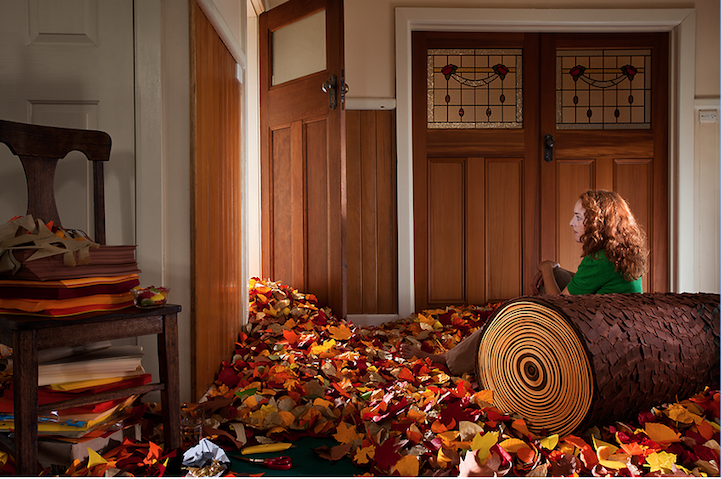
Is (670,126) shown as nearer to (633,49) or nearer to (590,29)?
(633,49)

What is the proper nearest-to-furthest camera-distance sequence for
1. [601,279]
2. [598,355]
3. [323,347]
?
[598,355]
[601,279]
[323,347]

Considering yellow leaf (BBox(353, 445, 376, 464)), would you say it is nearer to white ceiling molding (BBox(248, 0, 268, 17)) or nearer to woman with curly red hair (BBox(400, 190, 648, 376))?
woman with curly red hair (BBox(400, 190, 648, 376))

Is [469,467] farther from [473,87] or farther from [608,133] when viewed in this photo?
[608,133]

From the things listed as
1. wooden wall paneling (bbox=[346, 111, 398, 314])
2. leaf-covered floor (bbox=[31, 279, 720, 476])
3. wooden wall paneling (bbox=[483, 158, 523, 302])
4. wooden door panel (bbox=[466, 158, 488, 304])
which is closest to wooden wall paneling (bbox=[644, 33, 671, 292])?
wooden wall paneling (bbox=[483, 158, 523, 302])

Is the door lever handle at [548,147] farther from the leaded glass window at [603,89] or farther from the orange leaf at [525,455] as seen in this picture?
the orange leaf at [525,455]

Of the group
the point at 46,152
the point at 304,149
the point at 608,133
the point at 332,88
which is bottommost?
the point at 46,152

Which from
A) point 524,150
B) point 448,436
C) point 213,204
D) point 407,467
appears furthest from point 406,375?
point 524,150

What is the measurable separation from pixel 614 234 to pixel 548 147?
166cm

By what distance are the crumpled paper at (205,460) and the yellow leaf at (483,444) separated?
0.68m

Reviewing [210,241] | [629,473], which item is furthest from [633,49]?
[210,241]

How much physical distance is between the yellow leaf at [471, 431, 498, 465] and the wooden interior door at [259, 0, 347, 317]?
140 cm

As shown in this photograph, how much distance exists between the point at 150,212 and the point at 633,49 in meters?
3.64

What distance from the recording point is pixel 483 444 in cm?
109

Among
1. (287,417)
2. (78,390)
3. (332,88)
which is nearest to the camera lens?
(78,390)
